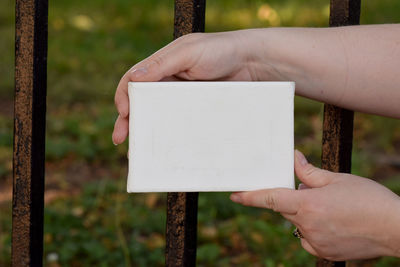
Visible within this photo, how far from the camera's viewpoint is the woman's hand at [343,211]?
3.64 ft

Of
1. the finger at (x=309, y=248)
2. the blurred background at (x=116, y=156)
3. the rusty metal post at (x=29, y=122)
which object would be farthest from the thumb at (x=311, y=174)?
the blurred background at (x=116, y=156)

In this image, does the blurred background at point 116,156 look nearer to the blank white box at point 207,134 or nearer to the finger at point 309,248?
the finger at point 309,248

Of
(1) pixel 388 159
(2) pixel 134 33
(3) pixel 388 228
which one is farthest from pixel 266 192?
(2) pixel 134 33

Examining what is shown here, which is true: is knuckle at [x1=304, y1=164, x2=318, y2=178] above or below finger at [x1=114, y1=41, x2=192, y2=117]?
below

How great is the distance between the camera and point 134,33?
5.71 metres

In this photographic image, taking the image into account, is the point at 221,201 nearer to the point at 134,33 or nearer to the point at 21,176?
the point at 21,176

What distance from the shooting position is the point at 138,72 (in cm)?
112

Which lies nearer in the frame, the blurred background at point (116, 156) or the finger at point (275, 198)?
the finger at point (275, 198)

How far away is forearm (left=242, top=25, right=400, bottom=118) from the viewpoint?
1257 mm

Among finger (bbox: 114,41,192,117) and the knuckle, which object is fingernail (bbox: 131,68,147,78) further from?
the knuckle

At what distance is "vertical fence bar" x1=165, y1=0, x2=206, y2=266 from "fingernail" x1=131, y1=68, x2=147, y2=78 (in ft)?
0.49

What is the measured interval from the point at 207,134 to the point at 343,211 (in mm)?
289

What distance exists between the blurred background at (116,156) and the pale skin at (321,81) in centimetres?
79

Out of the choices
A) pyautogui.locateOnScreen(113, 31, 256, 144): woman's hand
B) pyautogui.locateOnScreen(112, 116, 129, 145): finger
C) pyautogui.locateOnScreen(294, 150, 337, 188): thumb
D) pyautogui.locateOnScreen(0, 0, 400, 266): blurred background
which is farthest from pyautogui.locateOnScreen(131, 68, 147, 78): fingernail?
pyautogui.locateOnScreen(0, 0, 400, 266): blurred background
